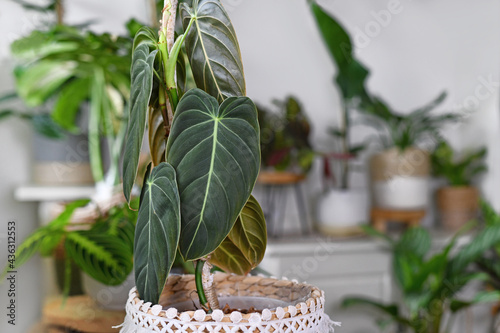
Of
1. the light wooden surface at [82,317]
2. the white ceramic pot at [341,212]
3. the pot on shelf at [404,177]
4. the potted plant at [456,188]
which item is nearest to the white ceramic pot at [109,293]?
the light wooden surface at [82,317]

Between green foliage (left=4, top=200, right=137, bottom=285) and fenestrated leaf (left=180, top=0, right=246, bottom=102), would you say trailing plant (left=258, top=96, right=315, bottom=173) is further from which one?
fenestrated leaf (left=180, top=0, right=246, bottom=102)

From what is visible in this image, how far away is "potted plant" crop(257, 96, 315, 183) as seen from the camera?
1785 mm

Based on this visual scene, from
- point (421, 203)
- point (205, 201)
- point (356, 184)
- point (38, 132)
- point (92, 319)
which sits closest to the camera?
point (205, 201)

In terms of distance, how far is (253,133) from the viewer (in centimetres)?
37

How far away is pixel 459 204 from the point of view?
209 cm

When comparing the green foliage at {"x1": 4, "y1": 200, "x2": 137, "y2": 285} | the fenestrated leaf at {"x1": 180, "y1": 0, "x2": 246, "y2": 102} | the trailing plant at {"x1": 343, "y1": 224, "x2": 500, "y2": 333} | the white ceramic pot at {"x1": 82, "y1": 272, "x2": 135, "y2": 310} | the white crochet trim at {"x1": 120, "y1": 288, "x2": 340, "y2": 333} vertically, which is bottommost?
the trailing plant at {"x1": 343, "y1": 224, "x2": 500, "y2": 333}

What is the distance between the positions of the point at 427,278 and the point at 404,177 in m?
0.48

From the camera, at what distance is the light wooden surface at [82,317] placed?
664mm

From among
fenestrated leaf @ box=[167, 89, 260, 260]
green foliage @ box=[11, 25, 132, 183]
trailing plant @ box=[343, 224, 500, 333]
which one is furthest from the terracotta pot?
fenestrated leaf @ box=[167, 89, 260, 260]

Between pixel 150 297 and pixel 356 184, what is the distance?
190 centimetres

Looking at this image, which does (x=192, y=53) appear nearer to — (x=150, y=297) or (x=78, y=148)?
(x=150, y=297)

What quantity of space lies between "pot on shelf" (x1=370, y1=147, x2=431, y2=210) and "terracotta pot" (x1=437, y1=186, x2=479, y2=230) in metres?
0.19

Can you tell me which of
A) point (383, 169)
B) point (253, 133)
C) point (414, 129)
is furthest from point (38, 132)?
point (414, 129)

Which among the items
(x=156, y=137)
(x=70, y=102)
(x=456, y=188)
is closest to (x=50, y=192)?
(x=70, y=102)
